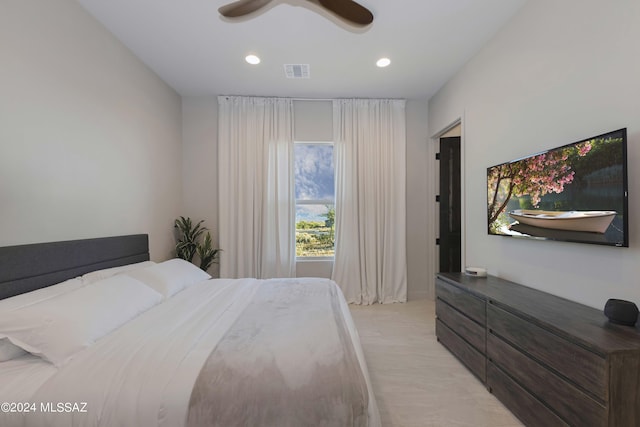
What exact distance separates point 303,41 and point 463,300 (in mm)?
2680

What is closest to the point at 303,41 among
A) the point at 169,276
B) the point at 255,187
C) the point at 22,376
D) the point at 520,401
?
the point at 255,187

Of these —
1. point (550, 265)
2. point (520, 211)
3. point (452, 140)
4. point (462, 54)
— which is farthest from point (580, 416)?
point (452, 140)

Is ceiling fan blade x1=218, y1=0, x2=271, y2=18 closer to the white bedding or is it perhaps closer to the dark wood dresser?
the white bedding

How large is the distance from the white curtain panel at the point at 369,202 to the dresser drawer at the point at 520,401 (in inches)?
76.6

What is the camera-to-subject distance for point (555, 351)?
140 cm

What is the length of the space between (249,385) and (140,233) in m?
2.42

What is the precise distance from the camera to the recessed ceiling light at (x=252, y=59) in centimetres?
285

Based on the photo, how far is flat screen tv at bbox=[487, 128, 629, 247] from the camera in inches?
56.9

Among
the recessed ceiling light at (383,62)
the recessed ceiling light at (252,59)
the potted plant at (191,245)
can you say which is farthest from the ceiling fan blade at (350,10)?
the potted plant at (191,245)

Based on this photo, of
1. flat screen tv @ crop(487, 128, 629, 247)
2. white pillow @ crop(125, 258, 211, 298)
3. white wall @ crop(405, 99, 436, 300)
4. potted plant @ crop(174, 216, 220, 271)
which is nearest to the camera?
flat screen tv @ crop(487, 128, 629, 247)

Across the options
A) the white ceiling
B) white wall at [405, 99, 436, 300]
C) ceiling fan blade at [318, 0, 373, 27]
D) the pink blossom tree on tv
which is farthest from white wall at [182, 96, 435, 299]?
ceiling fan blade at [318, 0, 373, 27]

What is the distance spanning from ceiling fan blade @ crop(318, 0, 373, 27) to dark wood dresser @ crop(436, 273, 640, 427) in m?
2.09

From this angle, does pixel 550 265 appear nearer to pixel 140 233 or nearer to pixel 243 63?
pixel 243 63

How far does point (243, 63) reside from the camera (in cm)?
297
